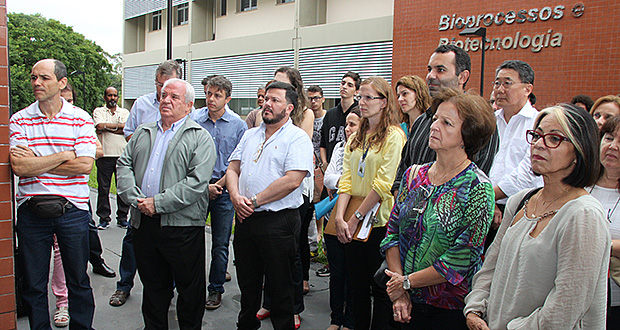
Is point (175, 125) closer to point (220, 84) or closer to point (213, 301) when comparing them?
point (220, 84)

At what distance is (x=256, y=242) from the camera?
12.0 feet

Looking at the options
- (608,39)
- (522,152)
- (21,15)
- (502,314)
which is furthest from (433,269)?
(21,15)

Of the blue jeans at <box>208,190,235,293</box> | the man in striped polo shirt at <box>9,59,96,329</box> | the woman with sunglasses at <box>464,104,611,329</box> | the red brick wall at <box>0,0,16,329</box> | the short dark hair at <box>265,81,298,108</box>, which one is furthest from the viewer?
the blue jeans at <box>208,190,235,293</box>

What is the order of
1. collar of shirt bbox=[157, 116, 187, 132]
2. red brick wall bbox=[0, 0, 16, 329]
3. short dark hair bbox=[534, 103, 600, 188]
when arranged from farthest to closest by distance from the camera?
collar of shirt bbox=[157, 116, 187, 132] < red brick wall bbox=[0, 0, 16, 329] < short dark hair bbox=[534, 103, 600, 188]

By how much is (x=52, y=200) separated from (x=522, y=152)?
3.51 metres

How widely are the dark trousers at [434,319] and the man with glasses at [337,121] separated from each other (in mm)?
3092

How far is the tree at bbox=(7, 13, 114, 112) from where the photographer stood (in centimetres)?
3738

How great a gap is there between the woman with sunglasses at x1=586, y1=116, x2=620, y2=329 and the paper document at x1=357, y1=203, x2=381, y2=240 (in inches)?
57.0

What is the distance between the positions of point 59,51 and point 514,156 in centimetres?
4342

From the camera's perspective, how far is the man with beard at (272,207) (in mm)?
3613

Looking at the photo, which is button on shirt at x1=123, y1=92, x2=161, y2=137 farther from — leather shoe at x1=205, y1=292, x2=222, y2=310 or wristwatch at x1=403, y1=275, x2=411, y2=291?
wristwatch at x1=403, y1=275, x2=411, y2=291

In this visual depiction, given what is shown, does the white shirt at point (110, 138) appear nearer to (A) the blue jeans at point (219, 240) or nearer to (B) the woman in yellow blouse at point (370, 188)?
(A) the blue jeans at point (219, 240)

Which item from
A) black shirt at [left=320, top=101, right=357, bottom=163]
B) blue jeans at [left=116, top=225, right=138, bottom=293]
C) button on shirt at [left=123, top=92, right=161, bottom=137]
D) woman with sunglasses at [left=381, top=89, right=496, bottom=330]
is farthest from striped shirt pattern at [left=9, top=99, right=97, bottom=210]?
black shirt at [left=320, top=101, right=357, bottom=163]

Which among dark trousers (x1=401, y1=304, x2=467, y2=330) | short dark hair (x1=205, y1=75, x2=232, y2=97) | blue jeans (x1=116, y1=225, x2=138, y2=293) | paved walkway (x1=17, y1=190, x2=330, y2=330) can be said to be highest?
Answer: short dark hair (x1=205, y1=75, x2=232, y2=97)
